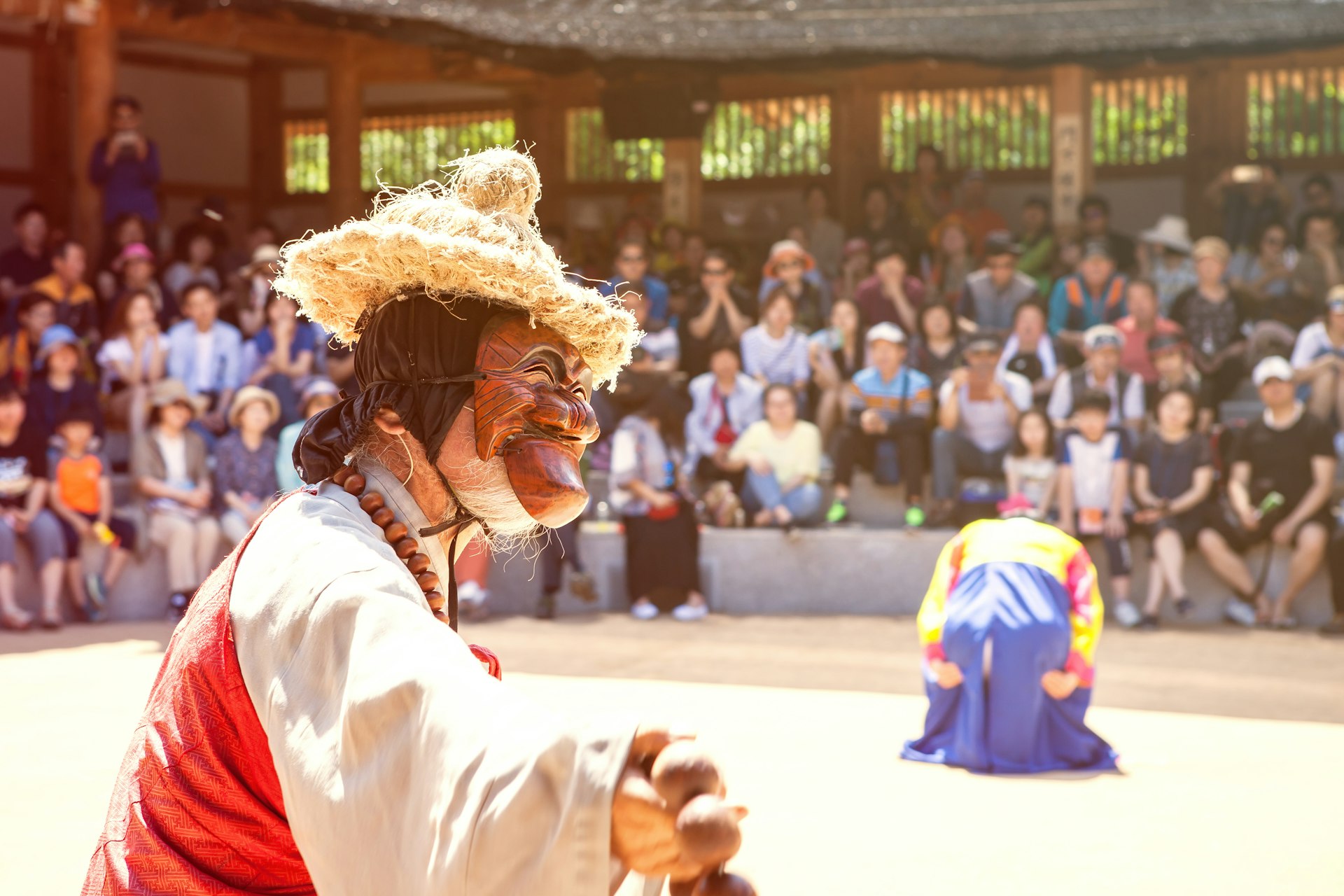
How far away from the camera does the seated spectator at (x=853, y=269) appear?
10219 mm

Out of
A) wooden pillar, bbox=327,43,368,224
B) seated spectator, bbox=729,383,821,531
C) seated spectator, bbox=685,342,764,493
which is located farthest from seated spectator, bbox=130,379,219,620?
wooden pillar, bbox=327,43,368,224

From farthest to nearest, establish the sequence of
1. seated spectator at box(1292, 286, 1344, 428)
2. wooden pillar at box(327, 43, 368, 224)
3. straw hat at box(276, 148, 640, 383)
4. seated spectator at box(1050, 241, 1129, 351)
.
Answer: wooden pillar at box(327, 43, 368, 224) → seated spectator at box(1050, 241, 1129, 351) → seated spectator at box(1292, 286, 1344, 428) → straw hat at box(276, 148, 640, 383)

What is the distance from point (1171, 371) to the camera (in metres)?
8.43

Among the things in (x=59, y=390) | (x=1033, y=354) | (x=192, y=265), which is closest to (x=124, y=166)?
(x=192, y=265)

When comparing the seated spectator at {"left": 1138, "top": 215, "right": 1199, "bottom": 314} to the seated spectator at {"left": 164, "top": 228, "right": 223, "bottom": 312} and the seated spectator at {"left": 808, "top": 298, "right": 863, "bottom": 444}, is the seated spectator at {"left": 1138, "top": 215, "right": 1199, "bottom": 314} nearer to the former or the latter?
the seated spectator at {"left": 808, "top": 298, "right": 863, "bottom": 444}

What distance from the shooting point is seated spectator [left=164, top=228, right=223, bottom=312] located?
9.68 metres

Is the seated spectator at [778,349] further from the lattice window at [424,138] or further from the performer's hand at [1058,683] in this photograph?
the lattice window at [424,138]

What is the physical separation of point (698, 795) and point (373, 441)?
2.35ft

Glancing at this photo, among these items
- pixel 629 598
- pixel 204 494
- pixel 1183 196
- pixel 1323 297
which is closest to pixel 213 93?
pixel 204 494

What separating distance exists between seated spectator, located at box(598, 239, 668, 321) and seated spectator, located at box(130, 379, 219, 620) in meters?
2.68

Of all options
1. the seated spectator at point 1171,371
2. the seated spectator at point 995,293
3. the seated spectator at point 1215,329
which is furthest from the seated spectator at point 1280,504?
the seated spectator at point 995,293

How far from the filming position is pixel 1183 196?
11.8 m

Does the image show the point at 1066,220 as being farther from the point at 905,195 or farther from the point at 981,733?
the point at 981,733

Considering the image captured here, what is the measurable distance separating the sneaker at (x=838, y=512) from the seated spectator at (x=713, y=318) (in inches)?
50.9
